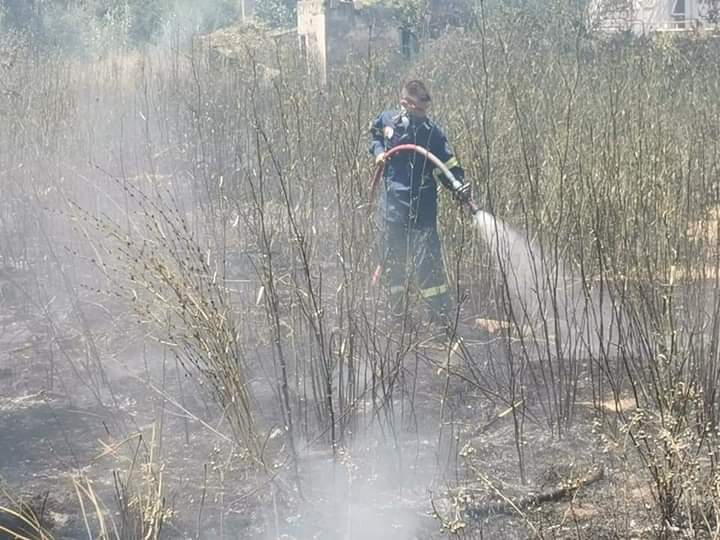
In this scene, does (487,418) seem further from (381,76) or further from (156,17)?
(156,17)

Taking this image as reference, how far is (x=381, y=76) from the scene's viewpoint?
9.44 meters

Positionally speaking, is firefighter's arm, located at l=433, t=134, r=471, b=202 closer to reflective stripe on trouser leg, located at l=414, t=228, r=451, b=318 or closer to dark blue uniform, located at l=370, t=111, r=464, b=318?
dark blue uniform, located at l=370, t=111, r=464, b=318

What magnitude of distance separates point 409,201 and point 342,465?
2.40 m

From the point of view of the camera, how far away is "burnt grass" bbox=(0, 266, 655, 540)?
3.71 m

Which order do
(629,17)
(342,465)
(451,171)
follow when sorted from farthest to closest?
(629,17), (451,171), (342,465)

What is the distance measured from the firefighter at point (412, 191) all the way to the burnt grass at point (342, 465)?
2.24 feet

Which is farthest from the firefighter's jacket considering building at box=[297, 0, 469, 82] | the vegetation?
building at box=[297, 0, 469, 82]

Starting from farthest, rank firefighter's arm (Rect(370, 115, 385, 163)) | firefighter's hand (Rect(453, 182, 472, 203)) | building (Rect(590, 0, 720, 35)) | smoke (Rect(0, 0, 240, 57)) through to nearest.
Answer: smoke (Rect(0, 0, 240, 57))
building (Rect(590, 0, 720, 35))
firefighter's arm (Rect(370, 115, 385, 163))
firefighter's hand (Rect(453, 182, 472, 203))

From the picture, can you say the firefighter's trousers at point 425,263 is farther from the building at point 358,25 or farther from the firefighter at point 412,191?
the building at point 358,25

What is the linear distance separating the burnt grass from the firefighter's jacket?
0.99m

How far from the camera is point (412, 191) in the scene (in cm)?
604

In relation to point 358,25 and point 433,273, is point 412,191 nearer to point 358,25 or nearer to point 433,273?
point 433,273

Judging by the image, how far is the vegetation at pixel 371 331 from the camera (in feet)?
11.8

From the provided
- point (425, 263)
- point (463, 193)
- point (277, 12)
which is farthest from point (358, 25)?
point (277, 12)
